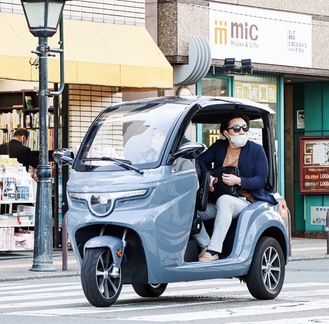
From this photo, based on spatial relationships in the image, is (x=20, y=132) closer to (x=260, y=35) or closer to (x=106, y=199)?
(x=260, y=35)

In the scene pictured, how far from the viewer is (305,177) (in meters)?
31.3

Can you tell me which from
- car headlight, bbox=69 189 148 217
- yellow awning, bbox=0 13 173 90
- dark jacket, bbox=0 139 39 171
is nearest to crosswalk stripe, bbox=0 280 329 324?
car headlight, bbox=69 189 148 217

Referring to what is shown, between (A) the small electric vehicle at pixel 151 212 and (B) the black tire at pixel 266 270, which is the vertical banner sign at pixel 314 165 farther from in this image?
(B) the black tire at pixel 266 270

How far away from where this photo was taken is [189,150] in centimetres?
1249

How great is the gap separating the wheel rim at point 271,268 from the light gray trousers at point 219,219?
56 cm

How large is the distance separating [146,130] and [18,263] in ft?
28.9

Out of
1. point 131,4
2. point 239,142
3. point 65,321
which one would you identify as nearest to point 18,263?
point 131,4

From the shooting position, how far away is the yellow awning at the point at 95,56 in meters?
22.1

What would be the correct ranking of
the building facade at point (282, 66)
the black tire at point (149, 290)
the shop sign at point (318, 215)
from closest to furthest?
the black tire at point (149, 290) < the building facade at point (282, 66) < the shop sign at point (318, 215)

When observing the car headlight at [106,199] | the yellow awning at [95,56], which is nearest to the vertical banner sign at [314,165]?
the yellow awning at [95,56]

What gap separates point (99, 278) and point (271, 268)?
2071 millimetres

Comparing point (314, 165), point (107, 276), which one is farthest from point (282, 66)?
point (107, 276)

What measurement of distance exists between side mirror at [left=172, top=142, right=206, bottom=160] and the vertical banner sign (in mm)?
18607

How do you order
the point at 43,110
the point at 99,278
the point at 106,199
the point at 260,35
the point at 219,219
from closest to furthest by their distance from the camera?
the point at 99,278 → the point at 106,199 → the point at 219,219 → the point at 43,110 → the point at 260,35
